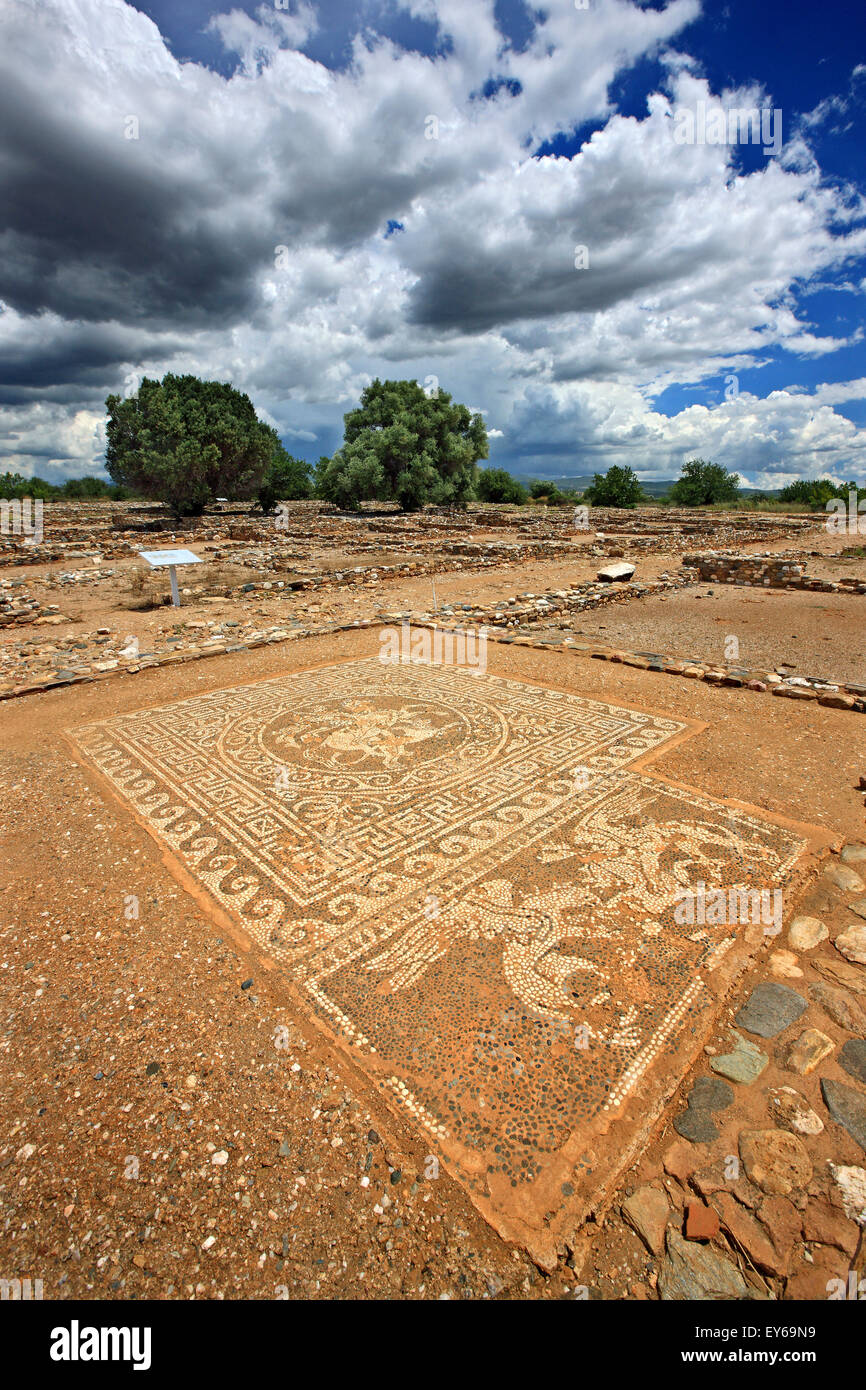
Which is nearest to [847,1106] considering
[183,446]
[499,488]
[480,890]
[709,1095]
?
[709,1095]

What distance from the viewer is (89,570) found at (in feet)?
45.2

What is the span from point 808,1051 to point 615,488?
45.9 m

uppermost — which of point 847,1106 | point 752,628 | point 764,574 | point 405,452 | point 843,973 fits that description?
point 405,452

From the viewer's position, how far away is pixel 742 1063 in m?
1.99

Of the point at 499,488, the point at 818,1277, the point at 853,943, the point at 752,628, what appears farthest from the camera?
the point at 499,488

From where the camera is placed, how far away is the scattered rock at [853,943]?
2420 mm

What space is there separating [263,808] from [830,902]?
121 inches

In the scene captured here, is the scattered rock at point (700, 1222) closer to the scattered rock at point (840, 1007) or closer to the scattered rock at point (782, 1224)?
the scattered rock at point (782, 1224)

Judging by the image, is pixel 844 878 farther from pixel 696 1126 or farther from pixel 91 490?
pixel 91 490

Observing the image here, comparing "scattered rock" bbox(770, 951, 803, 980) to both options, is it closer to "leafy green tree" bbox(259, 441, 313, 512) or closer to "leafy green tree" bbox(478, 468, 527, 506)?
"leafy green tree" bbox(259, 441, 313, 512)

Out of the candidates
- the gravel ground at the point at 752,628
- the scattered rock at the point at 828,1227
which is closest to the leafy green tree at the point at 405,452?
the gravel ground at the point at 752,628

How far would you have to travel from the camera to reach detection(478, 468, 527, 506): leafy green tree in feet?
152
